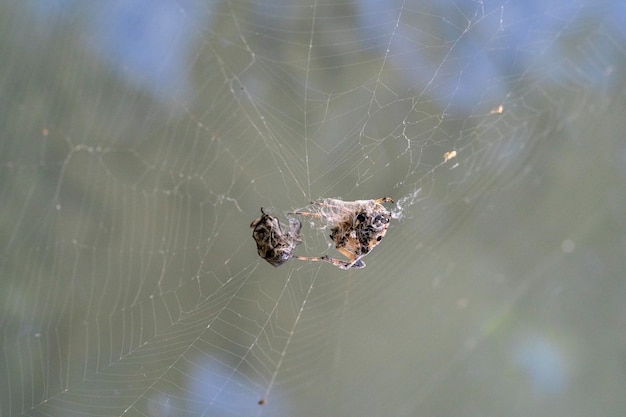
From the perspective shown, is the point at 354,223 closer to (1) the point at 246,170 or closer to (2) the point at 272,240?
(2) the point at 272,240

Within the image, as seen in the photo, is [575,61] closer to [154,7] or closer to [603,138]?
[603,138]

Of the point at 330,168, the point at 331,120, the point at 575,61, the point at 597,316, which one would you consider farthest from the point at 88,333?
the point at 597,316

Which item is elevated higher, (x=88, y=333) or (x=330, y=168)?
(x=330, y=168)

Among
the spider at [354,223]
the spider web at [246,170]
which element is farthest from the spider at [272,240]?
the spider web at [246,170]

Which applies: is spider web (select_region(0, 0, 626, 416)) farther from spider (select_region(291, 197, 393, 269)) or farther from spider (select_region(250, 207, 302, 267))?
spider (select_region(250, 207, 302, 267))

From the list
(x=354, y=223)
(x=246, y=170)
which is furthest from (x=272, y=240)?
(x=246, y=170)

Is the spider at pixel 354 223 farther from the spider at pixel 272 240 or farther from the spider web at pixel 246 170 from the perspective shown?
the spider web at pixel 246 170

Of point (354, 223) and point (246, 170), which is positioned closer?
point (354, 223)

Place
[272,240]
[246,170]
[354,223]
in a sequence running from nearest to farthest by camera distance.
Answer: [272,240] → [354,223] → [246,170]
